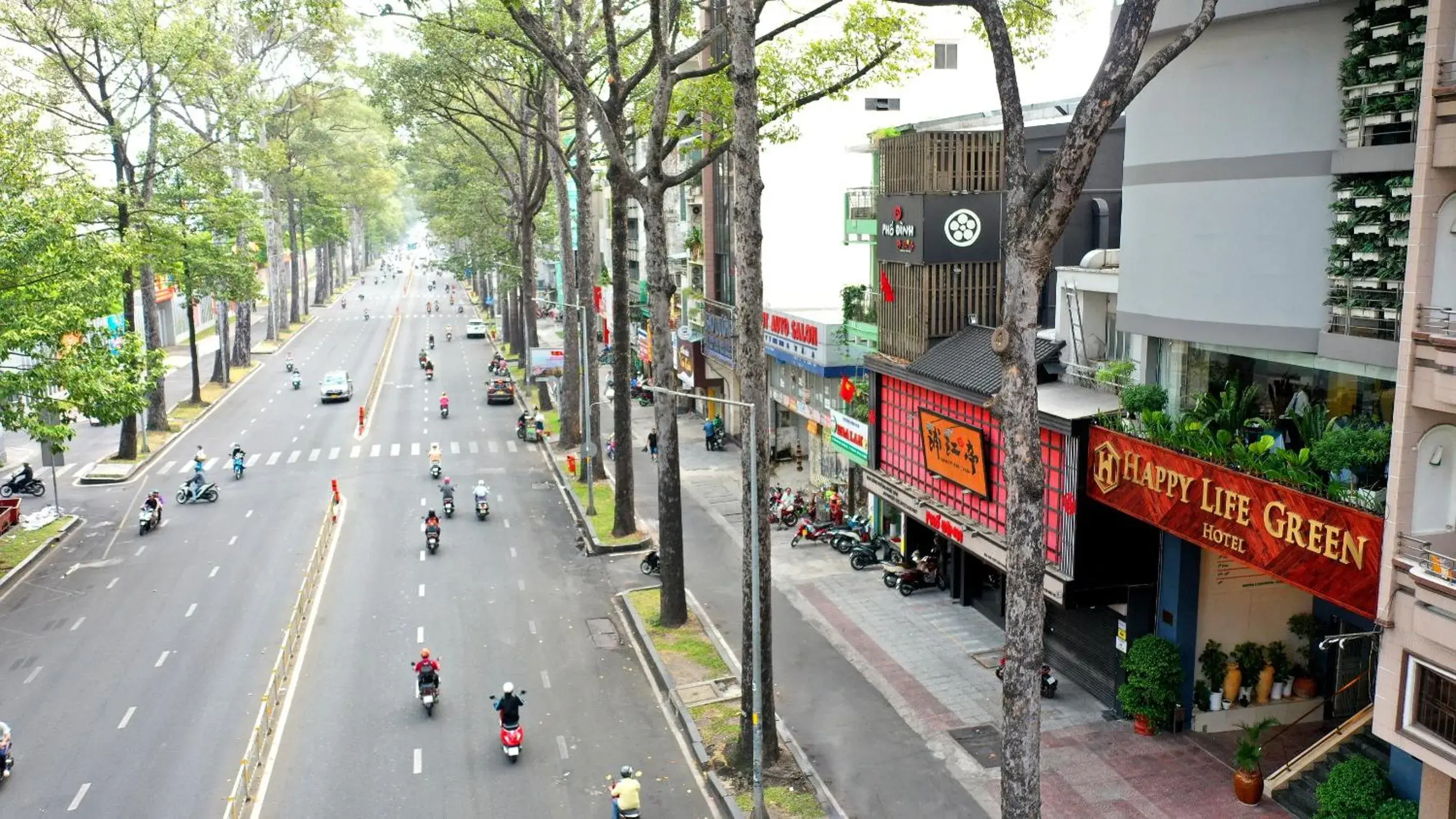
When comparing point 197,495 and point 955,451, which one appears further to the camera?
point 197,495

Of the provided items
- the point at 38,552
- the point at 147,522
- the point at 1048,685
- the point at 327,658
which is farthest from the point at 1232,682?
the point at 38,552

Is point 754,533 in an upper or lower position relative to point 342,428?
upper

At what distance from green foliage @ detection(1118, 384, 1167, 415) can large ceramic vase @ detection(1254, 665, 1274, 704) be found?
19.2ft

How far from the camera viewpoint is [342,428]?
5819cm

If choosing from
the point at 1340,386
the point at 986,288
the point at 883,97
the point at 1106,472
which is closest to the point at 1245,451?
the point at 1340,386

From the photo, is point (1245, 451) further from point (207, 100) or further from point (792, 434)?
point (207, 100)

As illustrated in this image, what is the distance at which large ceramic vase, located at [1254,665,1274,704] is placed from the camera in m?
22.2

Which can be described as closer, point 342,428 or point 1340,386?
point 1340,386

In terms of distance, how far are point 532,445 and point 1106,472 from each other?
121ft

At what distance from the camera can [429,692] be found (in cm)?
2378

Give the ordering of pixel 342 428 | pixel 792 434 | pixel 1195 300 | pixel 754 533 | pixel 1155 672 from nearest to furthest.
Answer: pixel 1195 300
pixel 754 533
pixel 1155 672
pixel 792 434
pixel 342 428

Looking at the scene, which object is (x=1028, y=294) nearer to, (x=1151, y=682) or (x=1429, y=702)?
(x=1429, y=702)

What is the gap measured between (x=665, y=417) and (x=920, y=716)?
29.8 ft

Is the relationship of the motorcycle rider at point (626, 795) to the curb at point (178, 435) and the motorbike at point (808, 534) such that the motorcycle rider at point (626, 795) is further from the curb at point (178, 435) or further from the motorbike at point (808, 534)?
the curb at point (178, 435)
